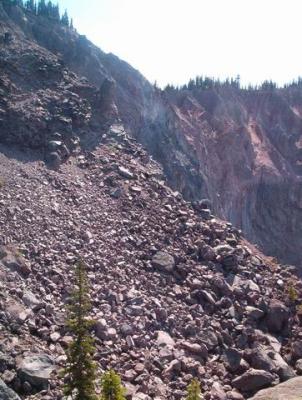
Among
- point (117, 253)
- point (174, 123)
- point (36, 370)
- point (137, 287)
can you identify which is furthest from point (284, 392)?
point (174, 123)

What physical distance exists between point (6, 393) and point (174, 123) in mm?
37765

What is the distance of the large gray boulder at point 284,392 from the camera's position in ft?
52.9

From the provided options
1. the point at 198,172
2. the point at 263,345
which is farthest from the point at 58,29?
the point at 263,345

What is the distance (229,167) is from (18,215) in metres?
42.8

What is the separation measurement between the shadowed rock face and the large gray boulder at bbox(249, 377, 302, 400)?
57.6ft

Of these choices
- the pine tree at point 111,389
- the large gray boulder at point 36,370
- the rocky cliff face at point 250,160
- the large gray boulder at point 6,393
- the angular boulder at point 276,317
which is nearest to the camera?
the large gray boulder at point 6,393

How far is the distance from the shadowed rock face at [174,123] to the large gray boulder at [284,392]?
1756cm

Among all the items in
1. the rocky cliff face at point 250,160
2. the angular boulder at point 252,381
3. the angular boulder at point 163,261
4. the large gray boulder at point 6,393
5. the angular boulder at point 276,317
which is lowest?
the angular boulder at point 252,381

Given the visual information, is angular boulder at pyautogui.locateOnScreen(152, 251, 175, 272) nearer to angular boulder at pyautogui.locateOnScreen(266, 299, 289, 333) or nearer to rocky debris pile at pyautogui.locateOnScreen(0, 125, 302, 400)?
rocky debris pile at pyautogui.locateOnScreen(0, 125, 302, 400)

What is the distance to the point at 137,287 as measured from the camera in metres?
21.0

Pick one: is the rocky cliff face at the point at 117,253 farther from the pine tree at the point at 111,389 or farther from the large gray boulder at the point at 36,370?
the pine tree at the point at 111,389

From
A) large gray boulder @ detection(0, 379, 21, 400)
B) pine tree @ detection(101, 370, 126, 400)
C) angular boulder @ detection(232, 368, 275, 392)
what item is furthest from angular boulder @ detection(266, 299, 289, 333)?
large gray boulder @ detection(0, 379, 21, 400)

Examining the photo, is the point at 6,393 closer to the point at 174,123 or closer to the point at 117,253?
the point at 117,253

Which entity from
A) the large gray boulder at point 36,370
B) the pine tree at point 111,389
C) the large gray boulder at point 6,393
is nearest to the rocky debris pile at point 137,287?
the large gray boulder at point 36,370
